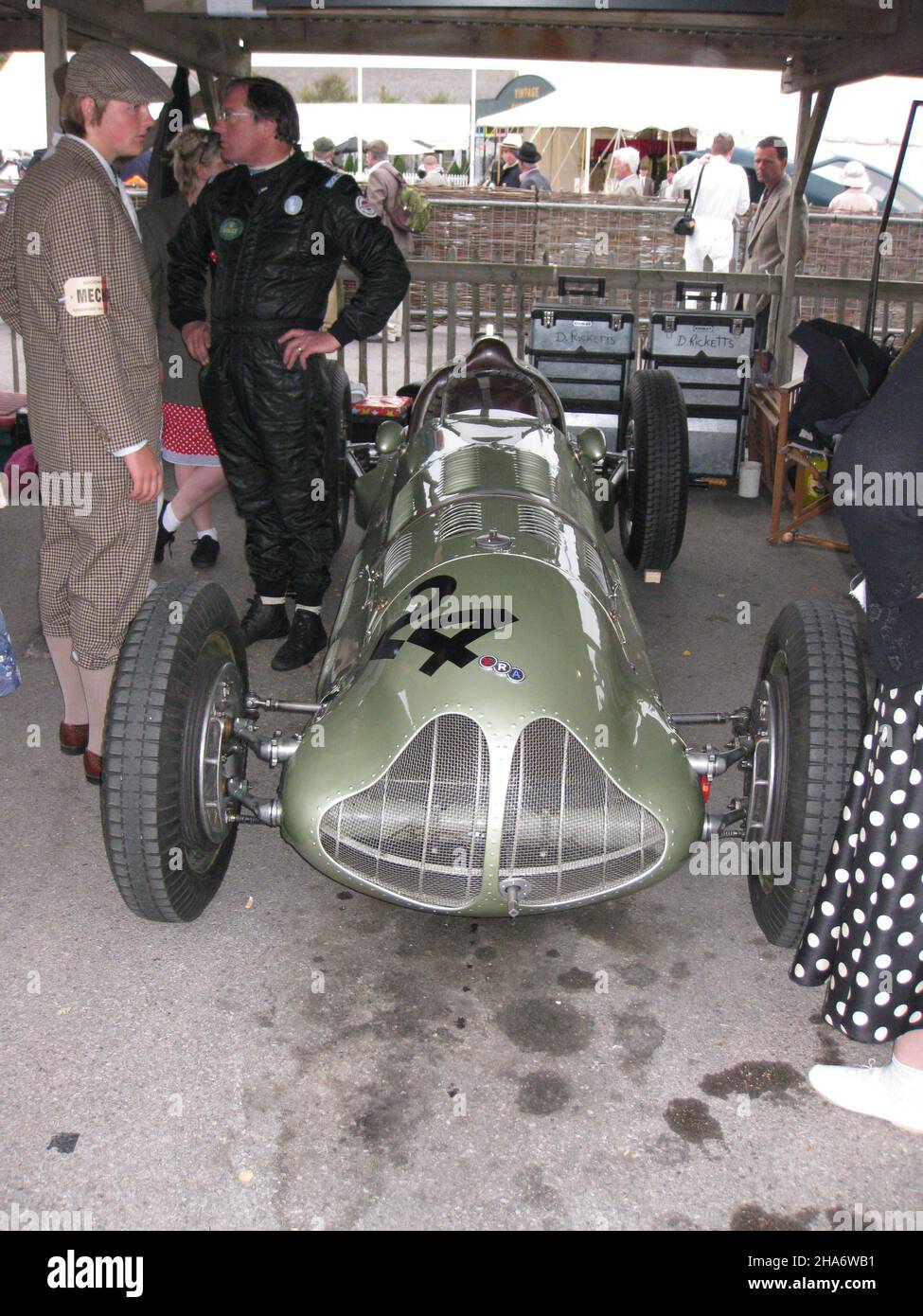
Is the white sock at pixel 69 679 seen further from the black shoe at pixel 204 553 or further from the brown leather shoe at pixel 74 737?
the black shoe at pixel 204 553

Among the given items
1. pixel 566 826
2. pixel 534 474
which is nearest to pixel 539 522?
pixel 534 474

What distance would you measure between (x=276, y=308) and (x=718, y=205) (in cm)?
1005

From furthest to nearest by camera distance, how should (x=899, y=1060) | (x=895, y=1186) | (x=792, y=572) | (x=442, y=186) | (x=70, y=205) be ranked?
(x=442, y=186), (x=792, y=572), (x=70, y=205), (x=899, y=1060), (x=895, y=1186)

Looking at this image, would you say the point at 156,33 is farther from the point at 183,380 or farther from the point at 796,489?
the point at 796,489

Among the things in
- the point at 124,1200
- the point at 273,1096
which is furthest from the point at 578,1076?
the point at 124,1200

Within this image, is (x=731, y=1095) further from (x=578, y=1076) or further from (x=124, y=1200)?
(x=124, y=1200)

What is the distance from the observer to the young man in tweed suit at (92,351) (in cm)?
342

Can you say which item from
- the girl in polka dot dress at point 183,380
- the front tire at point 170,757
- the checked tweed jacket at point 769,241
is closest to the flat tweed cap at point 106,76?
the front tire at point 170,757

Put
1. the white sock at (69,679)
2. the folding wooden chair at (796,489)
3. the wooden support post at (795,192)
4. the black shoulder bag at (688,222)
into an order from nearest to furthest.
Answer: the white sock at (69,679)
the folding wooden chair at (796,489)
the wooden support post at (795,192)
the black shoulder bag at (688,222)

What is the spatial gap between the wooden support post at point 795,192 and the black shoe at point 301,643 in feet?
15.0

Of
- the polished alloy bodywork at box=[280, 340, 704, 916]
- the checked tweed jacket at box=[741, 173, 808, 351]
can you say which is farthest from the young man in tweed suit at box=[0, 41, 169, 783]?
the checked tweed jacket at box=[741, 173, 808, 351]

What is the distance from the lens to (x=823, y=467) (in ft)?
22.1

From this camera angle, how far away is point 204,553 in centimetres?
620
